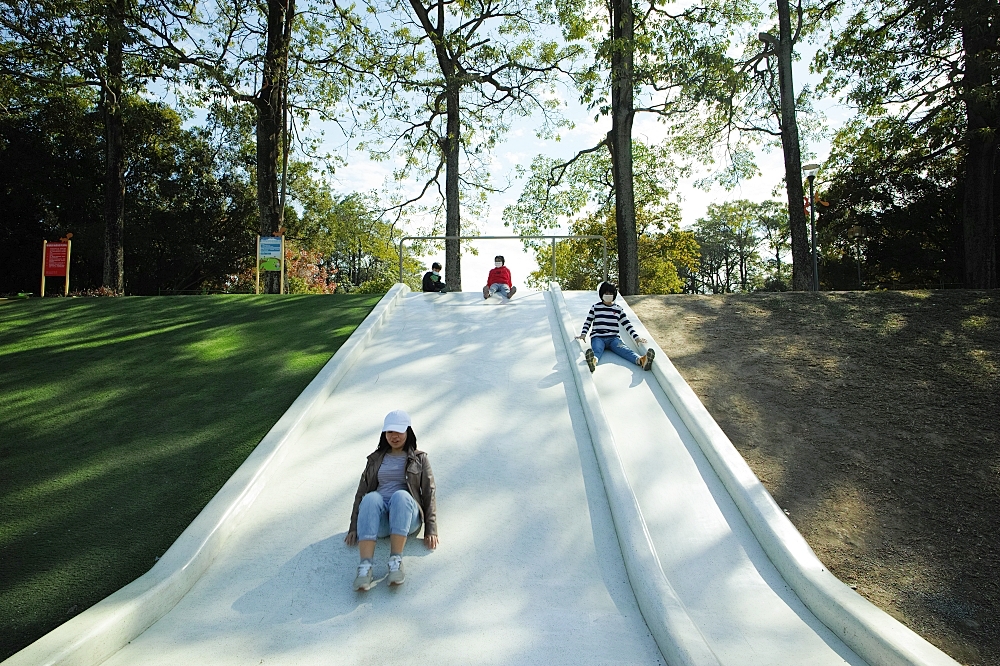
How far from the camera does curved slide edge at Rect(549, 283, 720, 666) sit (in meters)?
3.31

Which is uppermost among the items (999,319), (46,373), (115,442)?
(999,319)

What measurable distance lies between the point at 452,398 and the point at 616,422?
185cm

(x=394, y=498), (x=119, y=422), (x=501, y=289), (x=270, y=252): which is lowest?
(x=394, y=498)

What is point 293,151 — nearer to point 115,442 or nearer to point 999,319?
point 115,442

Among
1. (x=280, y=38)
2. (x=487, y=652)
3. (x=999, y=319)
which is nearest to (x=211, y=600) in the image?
(x=487, y=652)

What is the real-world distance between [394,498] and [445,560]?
22.7 inches

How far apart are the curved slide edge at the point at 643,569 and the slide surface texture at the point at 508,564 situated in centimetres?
1

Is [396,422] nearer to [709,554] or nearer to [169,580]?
[169,580]

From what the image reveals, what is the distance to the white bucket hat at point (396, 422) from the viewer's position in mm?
4488

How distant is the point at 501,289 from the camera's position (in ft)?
38.5

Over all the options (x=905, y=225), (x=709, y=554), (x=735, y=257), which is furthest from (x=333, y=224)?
(x=735, y=257)

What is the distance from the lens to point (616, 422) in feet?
20.6

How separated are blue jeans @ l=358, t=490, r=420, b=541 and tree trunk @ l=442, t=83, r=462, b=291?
13551mm

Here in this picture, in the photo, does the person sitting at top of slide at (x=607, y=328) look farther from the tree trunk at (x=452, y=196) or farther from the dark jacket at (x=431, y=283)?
the tree trunk at (x=452, y=196)
